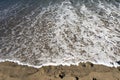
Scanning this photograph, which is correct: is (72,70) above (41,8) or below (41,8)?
below

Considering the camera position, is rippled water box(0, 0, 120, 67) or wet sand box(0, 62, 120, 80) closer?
wet sand box(0, 62, 120, 80)

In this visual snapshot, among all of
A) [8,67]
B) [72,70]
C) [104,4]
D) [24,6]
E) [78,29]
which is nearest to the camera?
[72,70]

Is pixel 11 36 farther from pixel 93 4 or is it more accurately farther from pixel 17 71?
pixel 93 4

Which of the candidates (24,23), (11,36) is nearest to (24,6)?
(24,23)

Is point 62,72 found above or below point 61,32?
below

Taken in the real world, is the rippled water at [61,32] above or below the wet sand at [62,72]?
above
